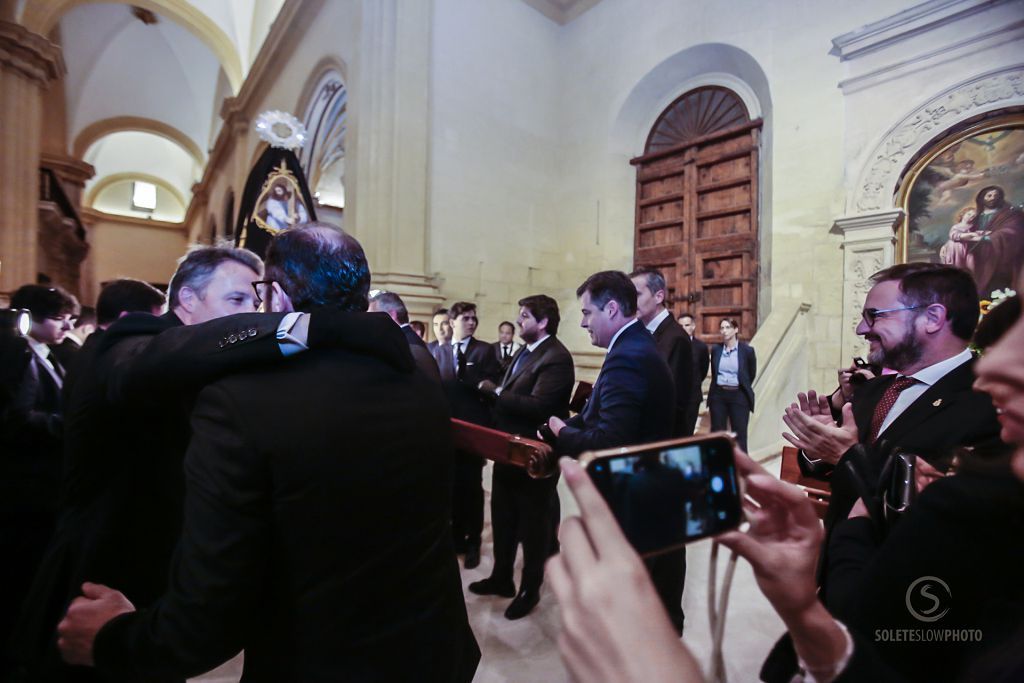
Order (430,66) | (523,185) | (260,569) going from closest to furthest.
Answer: (260,569), (430,66), (523,185)

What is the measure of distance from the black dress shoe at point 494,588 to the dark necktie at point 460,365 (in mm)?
1586

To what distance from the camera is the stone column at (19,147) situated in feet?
28.9

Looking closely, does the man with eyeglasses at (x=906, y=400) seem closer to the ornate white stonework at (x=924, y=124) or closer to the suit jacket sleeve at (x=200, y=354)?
the suit jacket sleeve at (x=200, y=354)

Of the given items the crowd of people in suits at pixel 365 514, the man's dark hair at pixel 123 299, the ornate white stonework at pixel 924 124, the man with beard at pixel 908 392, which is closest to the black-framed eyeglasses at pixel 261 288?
the crowd of people in suits at pixel 365 514

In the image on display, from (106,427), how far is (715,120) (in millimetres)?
9427

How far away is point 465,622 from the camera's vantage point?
1.29 meters

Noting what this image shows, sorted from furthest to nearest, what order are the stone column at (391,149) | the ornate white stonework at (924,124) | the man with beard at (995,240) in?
the stone column at (391,149) → the ornate white stonework at (924,124) → the man with beard at (995,240)

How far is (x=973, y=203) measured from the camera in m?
5.57

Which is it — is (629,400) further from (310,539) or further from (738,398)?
(738,398)

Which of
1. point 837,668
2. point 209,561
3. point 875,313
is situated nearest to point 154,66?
point 209,561

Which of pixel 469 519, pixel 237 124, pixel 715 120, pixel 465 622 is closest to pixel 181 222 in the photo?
pixel 237 124

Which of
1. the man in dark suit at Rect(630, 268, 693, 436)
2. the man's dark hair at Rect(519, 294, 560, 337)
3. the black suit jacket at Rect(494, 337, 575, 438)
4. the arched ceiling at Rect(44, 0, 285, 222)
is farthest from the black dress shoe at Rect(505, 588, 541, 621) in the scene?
the arched ceiling at Rect(44, 0, 285, 222)

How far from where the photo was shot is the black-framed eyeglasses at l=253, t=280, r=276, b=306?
1290 millimetres

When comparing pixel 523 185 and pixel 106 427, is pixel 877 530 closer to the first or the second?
pixel 106 427
